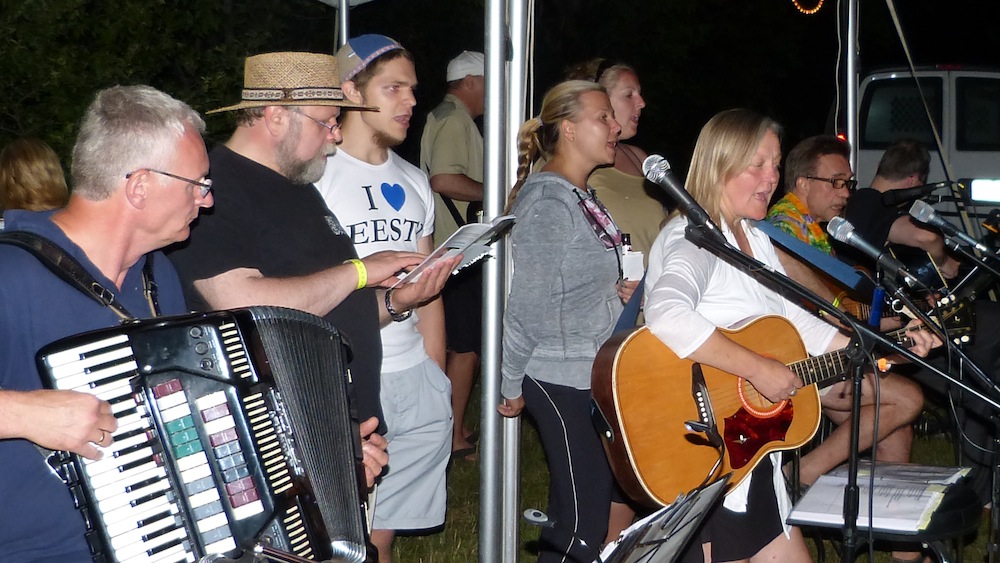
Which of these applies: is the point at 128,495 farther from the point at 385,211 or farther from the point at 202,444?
the point at 385,211

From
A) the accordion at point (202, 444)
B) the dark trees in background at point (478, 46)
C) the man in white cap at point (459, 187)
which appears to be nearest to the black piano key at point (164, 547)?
the accordion at point (202, 444)

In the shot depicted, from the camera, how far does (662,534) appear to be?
7.44 ft

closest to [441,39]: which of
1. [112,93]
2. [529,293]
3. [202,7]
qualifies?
[202,7]

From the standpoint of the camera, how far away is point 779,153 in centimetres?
384

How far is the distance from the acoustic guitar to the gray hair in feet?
5.78

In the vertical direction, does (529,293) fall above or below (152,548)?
above

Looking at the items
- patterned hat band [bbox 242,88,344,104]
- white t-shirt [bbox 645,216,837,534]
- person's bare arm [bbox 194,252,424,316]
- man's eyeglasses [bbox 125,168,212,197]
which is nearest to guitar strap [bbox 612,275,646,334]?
white t-shirt [bbox 645,216,837,534]

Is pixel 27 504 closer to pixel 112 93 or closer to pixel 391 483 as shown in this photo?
pixel 112 93

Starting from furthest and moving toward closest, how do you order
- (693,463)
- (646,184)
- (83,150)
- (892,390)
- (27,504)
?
1. (892,390)
2. (646,184)
3. (693,463)
4. (83,150)
5. (27,504)

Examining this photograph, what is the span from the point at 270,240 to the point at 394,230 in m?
0.70

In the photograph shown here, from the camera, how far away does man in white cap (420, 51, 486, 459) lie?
627 centimetres

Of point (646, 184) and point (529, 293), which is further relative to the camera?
point (646, 184)

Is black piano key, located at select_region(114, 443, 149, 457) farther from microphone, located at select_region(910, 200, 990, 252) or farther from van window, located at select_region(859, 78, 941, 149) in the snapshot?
van window, located at select_region(859, 78, 941, 149)

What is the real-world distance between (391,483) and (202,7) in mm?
4930
